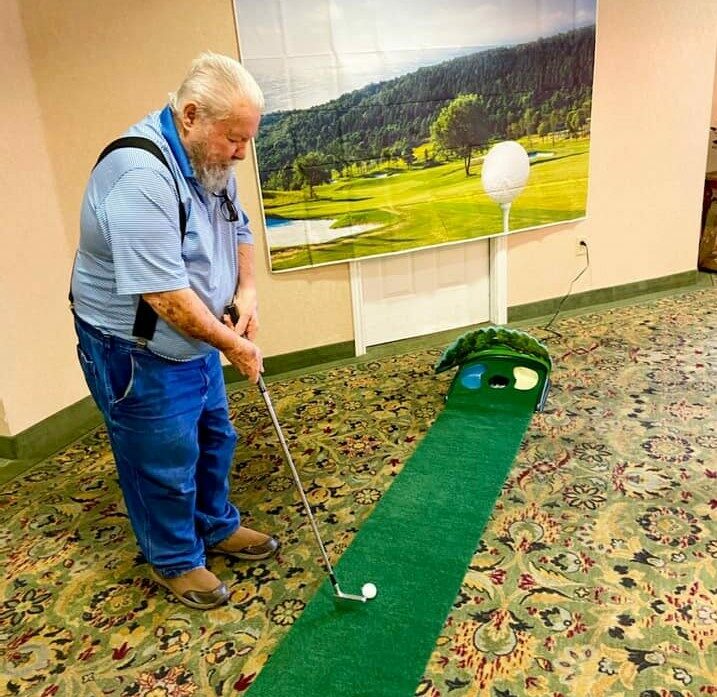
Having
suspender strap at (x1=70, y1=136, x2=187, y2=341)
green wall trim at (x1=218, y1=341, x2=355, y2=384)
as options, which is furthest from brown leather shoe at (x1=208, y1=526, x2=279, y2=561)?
green wall trim at (x1=218, y1=341, x2=355, y2=384)

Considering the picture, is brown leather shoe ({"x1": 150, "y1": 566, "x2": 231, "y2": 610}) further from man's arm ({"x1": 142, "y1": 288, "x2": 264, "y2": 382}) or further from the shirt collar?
the shirt collar

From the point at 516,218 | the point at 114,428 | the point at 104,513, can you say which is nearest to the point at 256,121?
the point at 114,428

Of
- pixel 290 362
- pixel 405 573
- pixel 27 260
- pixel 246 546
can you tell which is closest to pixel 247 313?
pixel 246 546

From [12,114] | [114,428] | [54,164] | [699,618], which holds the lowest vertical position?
[699,618]

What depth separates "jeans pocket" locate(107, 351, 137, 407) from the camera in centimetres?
171

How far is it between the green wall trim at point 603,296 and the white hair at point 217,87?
2998mm

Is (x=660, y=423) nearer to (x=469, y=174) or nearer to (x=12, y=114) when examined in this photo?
(x=469, y=174)

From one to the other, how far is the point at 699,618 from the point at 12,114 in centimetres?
318

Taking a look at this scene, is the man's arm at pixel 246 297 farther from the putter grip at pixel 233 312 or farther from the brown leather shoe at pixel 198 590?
the brown leather shoe at pixel 198 590

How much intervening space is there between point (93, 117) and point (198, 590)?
2231mm

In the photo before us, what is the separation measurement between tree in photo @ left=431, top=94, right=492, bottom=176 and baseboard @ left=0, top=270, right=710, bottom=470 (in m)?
1.10

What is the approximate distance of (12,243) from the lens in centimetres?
284

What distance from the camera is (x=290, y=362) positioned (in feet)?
12.2

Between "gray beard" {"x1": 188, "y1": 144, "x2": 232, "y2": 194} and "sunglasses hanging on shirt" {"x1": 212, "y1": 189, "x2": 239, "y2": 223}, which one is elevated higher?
"gray beard" {"x1": 188, "y1": 144, "x2": 232, "y2": 194}
